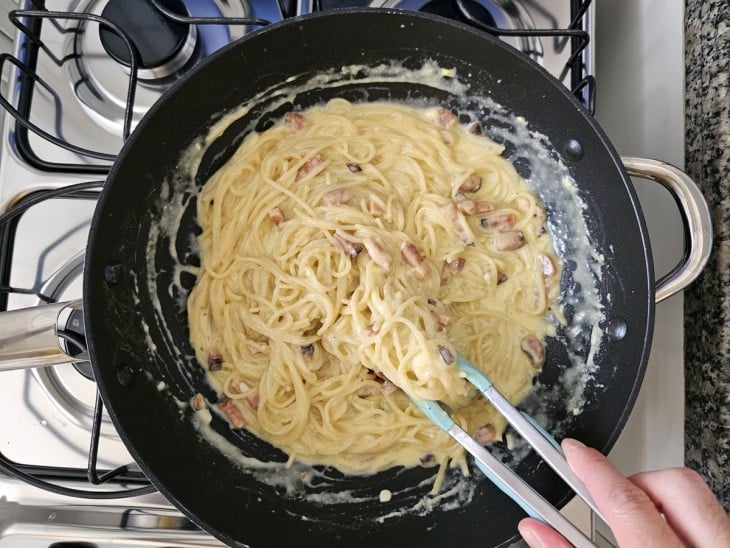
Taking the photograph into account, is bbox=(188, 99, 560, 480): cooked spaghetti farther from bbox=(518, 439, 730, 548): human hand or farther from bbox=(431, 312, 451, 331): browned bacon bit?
bbox=(518, 439, 730, 548): human hand

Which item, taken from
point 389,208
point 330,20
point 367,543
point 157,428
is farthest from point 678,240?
point 157,428

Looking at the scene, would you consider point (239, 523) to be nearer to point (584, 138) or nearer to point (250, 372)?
Answer: point (250, 372)

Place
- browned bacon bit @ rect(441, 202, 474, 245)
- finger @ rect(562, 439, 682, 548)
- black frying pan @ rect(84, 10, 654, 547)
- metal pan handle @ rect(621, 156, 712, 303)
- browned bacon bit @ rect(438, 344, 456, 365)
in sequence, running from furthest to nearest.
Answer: browned bacon bit @ rect(441, 202, 474, 245)
browned bacon bit @ rect(438, 344, 456, 365)
black frying pan @ rect(84, 10, 654, 547)
metal pan handle @ rect(621, 156, 712, 303)
finger @ rect(562, 439, 682, 548)

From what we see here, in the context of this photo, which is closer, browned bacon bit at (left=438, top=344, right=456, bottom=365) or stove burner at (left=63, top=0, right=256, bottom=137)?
browned bacon bit at (left=438, top=344, right=456, bottom=365)

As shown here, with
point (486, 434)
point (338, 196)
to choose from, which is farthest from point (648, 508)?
point (338, 196)

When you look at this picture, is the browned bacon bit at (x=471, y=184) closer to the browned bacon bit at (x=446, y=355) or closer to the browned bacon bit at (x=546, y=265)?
the browned bacon bit at (x=546, y=265)

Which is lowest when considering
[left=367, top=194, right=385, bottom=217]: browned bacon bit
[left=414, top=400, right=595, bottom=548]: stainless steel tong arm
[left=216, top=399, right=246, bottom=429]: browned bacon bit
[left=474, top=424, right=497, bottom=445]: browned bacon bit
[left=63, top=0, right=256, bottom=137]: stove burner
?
[left=414, top=400, right=595, bottom=548]: stainless steel tong arm

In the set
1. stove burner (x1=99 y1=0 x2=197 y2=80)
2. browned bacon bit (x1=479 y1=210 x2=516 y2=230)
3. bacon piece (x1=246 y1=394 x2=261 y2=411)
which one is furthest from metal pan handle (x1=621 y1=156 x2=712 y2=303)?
stove burner (x1=99 y1=0 x2=197 y2=80)
